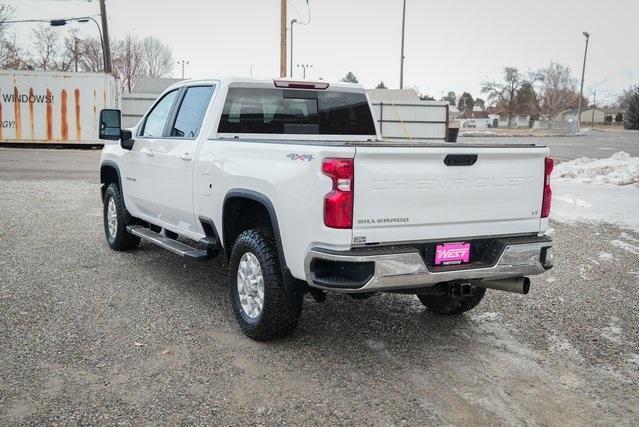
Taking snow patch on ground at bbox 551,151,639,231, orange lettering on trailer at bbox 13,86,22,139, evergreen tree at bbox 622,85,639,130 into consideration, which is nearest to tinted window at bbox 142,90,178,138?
snow patch on ground at bbox 551,151,639,231

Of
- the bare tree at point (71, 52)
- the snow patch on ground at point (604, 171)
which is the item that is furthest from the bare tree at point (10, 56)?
the snow patch on ground at point (604, 171)

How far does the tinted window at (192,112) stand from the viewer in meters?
5.71

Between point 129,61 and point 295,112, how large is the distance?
7045cm

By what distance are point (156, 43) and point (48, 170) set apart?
2534 inches

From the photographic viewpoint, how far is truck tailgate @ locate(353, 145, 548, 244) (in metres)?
3.89

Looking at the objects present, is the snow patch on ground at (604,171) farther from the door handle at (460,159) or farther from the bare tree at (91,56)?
the bare tree at (91,56)

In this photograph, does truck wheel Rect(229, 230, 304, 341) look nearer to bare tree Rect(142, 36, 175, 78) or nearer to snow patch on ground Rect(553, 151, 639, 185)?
snow patch on ground Rect(553, 151, 639, 185)

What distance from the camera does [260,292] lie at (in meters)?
4.58

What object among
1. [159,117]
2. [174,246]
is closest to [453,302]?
[174,246]

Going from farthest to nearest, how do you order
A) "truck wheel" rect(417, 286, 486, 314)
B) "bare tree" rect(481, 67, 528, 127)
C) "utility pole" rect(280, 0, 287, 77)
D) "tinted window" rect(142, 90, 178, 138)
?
"bare tree" rect(481, 67, 528, 127)
"utility pole" rect(280, 0, 287, 77)
"tinted window" rect(142, 90, 178, 138)
"truck wheel" rect(417, 286, 486, 314)

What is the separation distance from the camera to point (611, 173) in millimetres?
13719

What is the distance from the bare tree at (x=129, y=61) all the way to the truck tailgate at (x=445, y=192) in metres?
70.6

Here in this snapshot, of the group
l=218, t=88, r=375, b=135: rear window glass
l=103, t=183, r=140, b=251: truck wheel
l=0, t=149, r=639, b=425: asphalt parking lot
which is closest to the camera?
l=0, t=149, r=639, b=425: asphalt parking lot

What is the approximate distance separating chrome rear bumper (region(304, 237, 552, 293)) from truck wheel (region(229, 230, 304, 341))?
1.61ft
